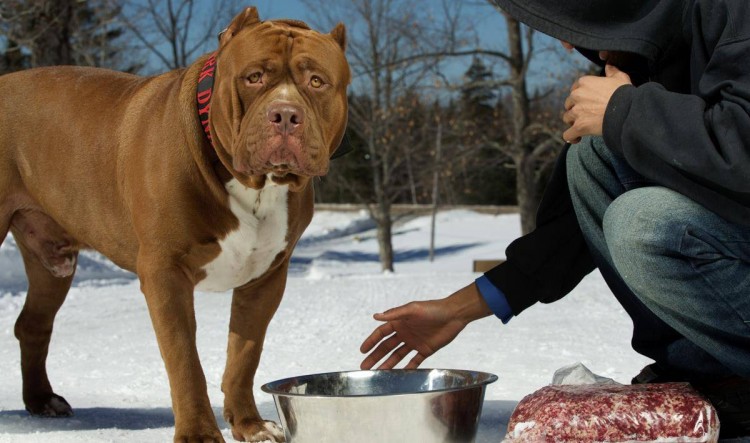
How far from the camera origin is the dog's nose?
2508 mm

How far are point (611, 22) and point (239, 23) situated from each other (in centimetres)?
117

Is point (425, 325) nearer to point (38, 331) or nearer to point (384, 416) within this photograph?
point (384, 416)

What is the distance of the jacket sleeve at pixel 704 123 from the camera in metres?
2.02

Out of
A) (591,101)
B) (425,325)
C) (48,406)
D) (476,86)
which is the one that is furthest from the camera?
(476,86)

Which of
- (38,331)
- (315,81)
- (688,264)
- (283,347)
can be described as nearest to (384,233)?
(283,347)

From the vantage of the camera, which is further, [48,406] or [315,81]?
[48,406]

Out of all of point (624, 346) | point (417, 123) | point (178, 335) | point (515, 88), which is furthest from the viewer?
point (417, 123)

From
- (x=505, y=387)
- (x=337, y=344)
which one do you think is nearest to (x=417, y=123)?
(x=337, y=344)

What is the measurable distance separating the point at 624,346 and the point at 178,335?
114 inches

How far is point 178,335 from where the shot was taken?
2705 millimetres

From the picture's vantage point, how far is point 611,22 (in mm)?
2385

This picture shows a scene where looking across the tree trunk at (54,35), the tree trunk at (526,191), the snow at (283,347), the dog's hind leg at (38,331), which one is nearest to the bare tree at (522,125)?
the tree trunk at (526,191)

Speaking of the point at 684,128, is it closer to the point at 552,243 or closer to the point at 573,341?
the point at 552,243

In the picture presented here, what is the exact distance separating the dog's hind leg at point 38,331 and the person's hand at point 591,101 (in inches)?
91.1
